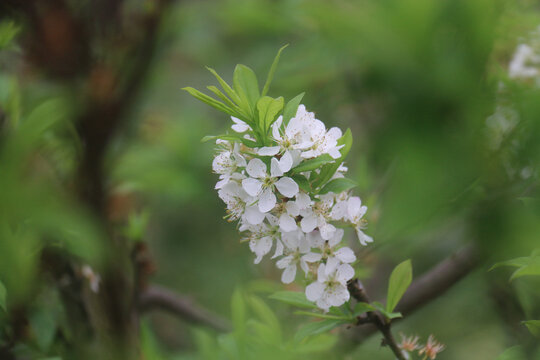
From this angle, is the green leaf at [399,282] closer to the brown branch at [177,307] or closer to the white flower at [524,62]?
the white flower at [524,62]

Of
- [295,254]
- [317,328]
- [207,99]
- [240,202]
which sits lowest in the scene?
[317,328]

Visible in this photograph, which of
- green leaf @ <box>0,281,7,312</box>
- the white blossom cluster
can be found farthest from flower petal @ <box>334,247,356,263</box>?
green leaf @ <box>0,281,7,312</box>

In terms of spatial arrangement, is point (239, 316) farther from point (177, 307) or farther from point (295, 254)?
point (177, 307)

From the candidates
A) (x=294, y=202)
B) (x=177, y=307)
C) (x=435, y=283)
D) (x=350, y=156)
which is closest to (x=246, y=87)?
(x=294, y=202)

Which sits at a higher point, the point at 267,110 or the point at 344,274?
the point at 267,110

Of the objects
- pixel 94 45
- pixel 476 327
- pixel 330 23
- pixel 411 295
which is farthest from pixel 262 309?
pixel 476 327

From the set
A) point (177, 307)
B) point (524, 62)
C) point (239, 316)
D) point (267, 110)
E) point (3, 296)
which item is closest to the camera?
point (267, 110)


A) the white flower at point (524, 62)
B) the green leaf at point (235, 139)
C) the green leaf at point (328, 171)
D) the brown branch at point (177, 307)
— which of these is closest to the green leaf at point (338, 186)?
the green leaf at point (328, 171)
